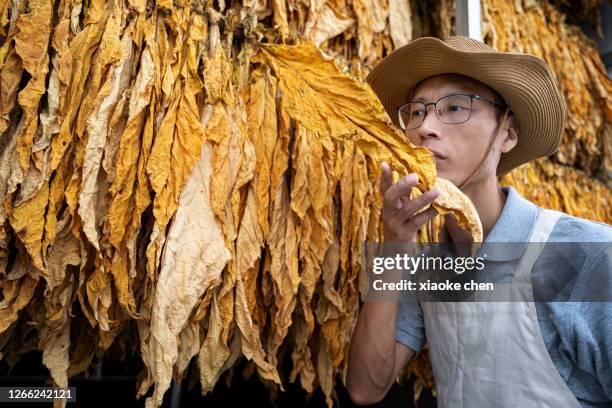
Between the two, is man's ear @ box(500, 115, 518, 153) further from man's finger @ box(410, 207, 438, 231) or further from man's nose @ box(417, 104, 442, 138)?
man's finger @ box(410, 207, 438, 231)

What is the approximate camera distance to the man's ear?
3.51ft

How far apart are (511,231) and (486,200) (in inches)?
3.3

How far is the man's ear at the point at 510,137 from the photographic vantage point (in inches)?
42.1

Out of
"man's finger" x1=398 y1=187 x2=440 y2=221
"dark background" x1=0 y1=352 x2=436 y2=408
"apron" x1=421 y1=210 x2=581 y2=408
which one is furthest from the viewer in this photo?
"dark background" x1=0 y1=352 x2=436 y2=408

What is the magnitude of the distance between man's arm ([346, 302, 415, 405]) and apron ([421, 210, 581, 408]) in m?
0.10

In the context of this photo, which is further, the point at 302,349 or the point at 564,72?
the point at 564,72

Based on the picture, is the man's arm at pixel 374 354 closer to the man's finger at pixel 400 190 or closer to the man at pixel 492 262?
the man at pixel 492 262

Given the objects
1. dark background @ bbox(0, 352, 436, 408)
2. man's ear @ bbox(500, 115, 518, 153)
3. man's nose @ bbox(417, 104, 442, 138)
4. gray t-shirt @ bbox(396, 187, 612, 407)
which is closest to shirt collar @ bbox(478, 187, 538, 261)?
gray t-shirt @ bbox(396, 187, 612, 407)

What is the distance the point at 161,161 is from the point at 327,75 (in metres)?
0.36

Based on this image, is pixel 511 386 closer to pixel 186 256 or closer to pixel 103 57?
pixel 186 256

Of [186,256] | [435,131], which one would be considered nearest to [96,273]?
[186,256]

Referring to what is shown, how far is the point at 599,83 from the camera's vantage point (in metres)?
2.14

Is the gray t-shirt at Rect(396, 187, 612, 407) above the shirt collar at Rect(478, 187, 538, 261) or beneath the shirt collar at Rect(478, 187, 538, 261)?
beneath

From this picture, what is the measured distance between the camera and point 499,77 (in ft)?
3.21
